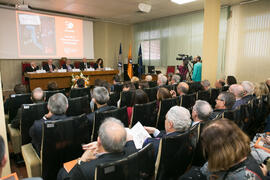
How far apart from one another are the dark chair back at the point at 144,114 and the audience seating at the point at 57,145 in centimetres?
70

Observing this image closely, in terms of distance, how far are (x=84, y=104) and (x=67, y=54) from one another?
6.83 m

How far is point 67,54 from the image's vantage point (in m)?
9.05

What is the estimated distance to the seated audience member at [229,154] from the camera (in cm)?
106

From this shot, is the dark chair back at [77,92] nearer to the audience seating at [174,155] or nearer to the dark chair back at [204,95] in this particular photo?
the dark chair back at [204,95]

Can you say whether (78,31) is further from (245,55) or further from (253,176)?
(253,176)

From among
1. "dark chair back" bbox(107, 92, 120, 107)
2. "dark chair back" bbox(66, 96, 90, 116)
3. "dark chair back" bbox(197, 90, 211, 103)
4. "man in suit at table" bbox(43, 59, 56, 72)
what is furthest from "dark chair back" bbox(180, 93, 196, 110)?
"man in suit at table" bbox(43, 59, 56, 72)

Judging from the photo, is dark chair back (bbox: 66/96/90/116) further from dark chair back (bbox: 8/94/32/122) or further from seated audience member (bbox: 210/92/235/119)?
seated audience member (bbox: 210/92/235/119)

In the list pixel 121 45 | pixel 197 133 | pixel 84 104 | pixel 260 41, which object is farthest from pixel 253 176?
pixel 121 45

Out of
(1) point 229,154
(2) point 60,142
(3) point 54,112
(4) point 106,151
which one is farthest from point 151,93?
(1) point 229,154

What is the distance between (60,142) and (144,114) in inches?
44.9

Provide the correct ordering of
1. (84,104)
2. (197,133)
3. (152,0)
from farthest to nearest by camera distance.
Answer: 1. (152,0)
2. (84,104)
3. (197,133)

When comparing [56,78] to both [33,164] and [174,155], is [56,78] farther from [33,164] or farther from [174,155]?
[174,155]

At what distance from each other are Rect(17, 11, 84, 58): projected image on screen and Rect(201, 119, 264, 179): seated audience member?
8731 millimetres

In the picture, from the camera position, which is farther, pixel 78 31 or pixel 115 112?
pixel 78 31
